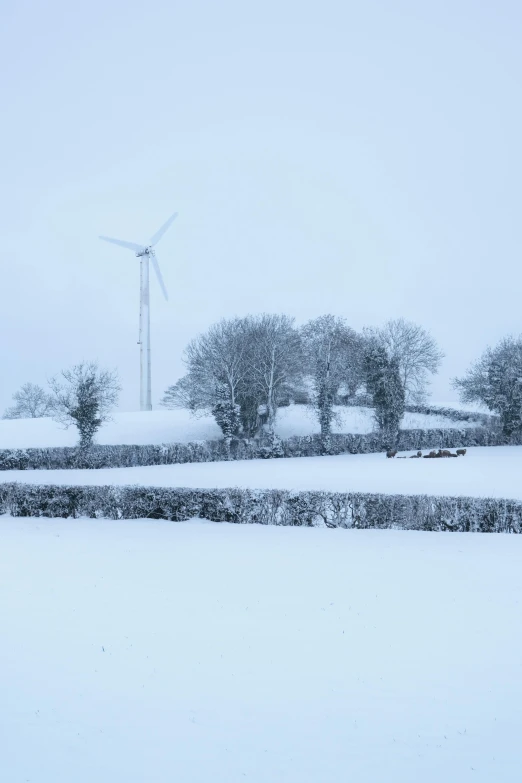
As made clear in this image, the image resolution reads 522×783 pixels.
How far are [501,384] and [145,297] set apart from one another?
30977 millimetres

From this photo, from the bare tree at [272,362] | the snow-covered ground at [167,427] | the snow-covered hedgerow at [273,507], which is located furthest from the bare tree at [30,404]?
the snow-covered hedgerow at [273,507]

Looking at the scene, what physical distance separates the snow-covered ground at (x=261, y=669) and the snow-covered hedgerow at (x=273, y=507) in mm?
2662

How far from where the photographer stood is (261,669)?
6340mm

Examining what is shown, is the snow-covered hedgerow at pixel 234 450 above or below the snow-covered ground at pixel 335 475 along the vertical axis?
above

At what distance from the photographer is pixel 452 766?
4.75 meters

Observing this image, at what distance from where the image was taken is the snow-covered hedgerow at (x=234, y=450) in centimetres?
3472

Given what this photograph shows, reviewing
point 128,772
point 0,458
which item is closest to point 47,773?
point 128,772

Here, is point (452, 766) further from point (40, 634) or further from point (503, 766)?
point (40, 634)

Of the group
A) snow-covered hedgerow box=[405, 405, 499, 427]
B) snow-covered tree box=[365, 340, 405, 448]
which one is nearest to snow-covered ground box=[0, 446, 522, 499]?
snow-covered tree box=[365, 340, 405, 448]

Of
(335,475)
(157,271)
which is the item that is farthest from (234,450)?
(157,271)

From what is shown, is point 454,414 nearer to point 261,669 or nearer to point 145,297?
point 145,297

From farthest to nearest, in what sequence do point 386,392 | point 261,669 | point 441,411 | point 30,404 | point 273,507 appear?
point 30,404
point 441,411
point 386,392
point 273,507
point 261,669

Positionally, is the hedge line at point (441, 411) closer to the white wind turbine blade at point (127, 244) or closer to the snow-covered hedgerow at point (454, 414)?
the snow-covered hedgerow at point (454, 414)

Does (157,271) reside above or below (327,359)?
above
